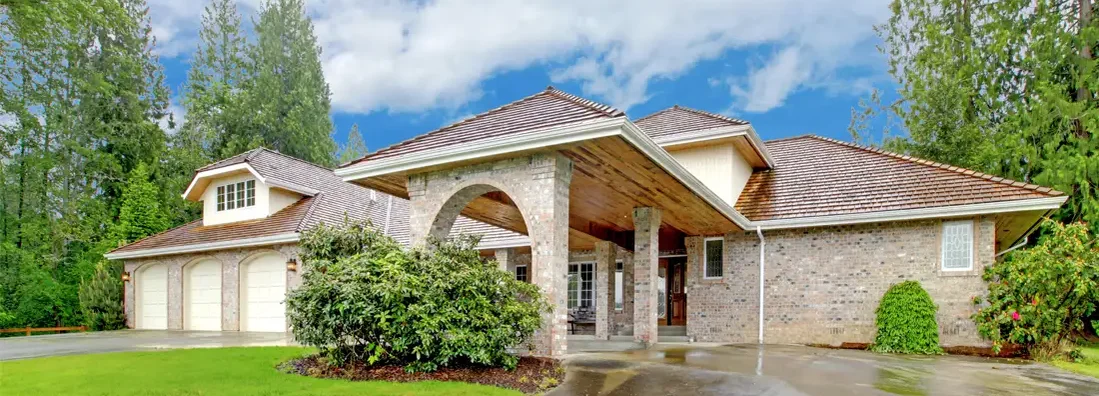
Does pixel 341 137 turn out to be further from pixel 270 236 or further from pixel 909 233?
pixel 909 233

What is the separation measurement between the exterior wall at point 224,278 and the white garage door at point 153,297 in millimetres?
239

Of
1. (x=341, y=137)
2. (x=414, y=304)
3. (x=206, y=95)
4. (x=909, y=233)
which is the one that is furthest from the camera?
(x=341, y=137)

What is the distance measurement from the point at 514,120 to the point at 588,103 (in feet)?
3.59

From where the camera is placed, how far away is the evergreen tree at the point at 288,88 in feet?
107

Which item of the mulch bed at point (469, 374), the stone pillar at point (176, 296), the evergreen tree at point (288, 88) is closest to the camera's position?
the mulch bed at point (469, 374)

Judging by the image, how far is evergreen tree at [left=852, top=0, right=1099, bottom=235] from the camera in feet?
54.1

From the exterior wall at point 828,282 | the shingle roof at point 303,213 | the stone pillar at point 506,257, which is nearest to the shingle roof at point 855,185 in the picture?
the exterior wall at point 828,282

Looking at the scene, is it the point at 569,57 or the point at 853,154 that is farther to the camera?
the point at 569,57

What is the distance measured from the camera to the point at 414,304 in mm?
7355

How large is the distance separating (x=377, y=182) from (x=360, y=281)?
293cm

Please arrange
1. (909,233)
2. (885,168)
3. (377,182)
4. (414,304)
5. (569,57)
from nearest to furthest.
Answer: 1. (414,304)
2. (377,182)
3. (909,233)
4. (885,168)
5. (569,57)

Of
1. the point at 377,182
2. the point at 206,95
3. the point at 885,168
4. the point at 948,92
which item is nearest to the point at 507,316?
the point at 377,182

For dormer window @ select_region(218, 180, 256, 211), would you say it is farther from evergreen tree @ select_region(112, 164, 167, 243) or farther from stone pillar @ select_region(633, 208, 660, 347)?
stone pillar @ select_region(633, 208, 660, 347)

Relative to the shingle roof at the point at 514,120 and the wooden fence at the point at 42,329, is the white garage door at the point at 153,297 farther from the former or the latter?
the shingle roof at the point at 514,120
